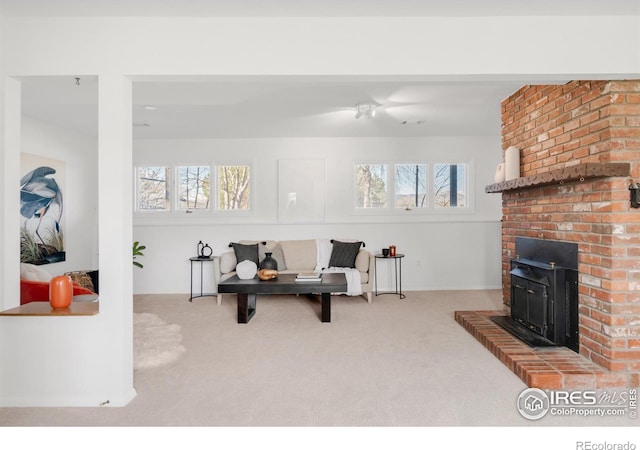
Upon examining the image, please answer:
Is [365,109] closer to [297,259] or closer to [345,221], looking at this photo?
[345,221]

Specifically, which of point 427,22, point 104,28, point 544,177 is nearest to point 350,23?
point 427,22

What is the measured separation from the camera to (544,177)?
3037 millimetres

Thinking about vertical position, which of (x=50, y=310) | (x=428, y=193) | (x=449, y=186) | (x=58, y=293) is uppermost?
(x=449, y=186)

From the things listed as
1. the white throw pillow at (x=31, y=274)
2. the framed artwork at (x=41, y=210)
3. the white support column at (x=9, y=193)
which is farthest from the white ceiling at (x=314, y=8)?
the framed artwork at (x=41, y=210)

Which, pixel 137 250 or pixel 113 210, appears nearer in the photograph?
pixel 113 210

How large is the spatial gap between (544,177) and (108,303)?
10.8 ft

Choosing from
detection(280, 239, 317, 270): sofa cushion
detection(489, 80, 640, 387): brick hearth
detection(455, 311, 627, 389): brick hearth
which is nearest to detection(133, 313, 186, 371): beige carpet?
detection(280, 239, 317, 270): sofa cushion

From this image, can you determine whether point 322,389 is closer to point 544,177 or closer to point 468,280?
point 544,177

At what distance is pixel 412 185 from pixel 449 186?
23.8 inches

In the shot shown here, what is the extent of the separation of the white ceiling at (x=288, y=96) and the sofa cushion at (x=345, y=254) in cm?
167

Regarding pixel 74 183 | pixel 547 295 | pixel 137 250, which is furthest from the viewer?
pixel 137 250

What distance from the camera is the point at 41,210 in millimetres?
4711

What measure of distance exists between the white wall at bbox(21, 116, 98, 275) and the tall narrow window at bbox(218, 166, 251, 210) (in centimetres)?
188

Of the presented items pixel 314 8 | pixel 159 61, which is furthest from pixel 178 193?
pixel 314 8
